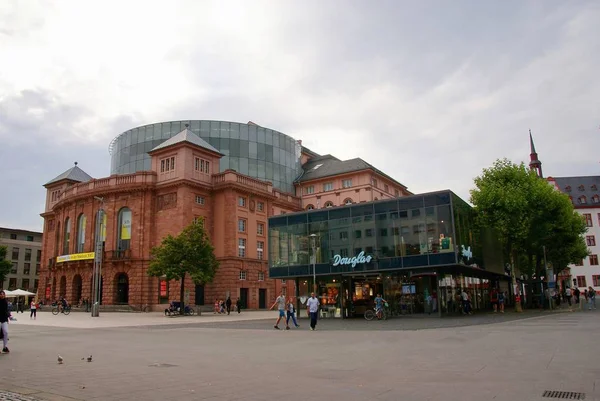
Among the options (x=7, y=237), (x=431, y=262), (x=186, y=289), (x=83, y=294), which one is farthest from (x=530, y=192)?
(x=7, y=237)

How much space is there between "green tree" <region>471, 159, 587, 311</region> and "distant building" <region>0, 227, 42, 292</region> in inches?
3783

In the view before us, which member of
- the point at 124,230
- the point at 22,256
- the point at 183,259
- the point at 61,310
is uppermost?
the point at 22,256

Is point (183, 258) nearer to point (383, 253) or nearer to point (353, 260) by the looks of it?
point (353, 260)

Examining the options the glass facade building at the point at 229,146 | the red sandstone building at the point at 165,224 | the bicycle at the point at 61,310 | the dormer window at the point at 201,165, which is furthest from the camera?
the glass facade building at the point at 229,146

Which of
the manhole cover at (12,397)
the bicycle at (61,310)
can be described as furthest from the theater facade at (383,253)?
the manhole cover at (12,397)

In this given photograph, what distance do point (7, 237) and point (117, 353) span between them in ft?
360

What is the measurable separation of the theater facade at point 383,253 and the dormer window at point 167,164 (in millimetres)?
24404

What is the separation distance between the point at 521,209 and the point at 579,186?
71.2 metres

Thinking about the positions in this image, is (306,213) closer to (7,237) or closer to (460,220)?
(460,220)

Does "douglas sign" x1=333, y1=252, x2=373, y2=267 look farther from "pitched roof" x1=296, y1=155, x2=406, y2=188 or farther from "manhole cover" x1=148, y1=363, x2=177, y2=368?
"pitched roof" x1=296, y1=155, x2=406, y2=188

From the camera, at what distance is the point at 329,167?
8406 cm

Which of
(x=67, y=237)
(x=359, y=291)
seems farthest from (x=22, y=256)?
(x=359, y=291)

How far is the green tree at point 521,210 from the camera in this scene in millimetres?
43469

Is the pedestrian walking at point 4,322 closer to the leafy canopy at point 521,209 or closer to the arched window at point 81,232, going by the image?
the leafy canopy at point 521,209
